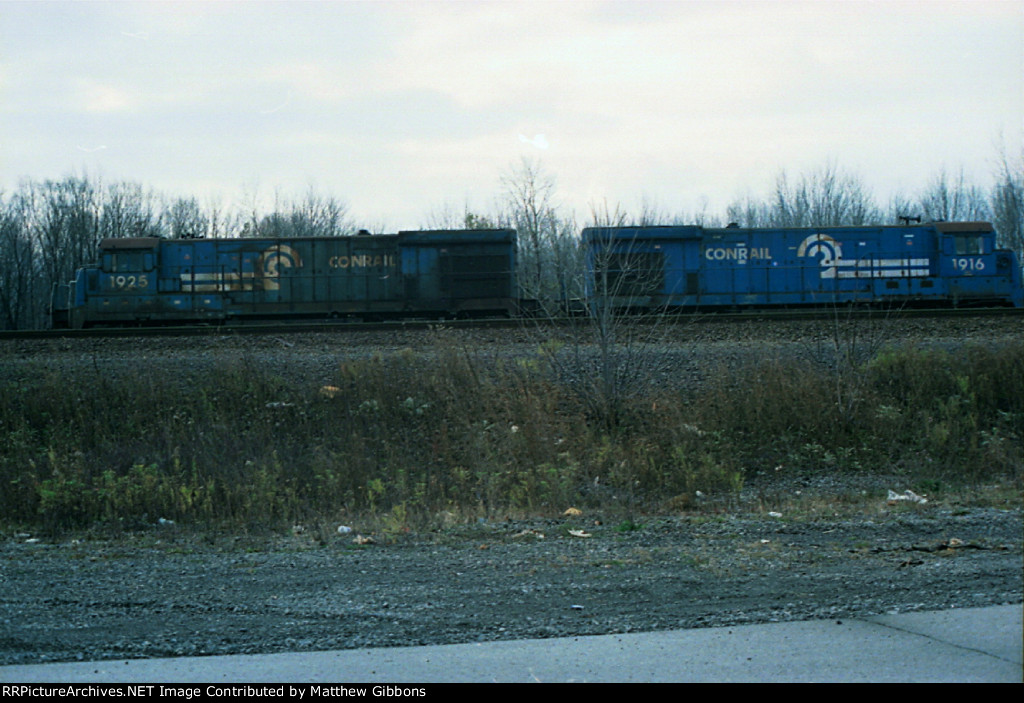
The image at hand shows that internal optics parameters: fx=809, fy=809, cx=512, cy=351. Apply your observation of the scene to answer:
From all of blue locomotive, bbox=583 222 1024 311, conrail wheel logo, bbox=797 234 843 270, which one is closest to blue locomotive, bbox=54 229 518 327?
blue locomotive, bbox=583 222 1024 311

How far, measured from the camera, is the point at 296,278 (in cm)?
2602

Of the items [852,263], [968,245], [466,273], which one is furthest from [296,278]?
[968,245]

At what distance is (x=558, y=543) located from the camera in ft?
25.6

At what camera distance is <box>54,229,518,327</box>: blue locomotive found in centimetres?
2550

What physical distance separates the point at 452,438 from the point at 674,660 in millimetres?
10450

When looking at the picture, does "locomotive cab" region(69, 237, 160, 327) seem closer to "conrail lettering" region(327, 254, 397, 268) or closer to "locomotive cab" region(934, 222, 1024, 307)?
"conrail lettering" region(327, 254, 397, 268)

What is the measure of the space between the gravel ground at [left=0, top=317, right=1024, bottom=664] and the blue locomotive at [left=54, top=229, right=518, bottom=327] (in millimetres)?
16072

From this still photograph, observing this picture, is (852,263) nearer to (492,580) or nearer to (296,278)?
(296,278)

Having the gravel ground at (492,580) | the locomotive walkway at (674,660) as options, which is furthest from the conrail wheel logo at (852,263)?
the locomotive walkway at (674,660)

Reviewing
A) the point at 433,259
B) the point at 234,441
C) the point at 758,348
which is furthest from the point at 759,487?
the point at 433,259

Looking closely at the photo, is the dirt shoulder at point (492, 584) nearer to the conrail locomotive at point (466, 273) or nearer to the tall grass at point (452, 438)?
the tall grass at point (452, 438)

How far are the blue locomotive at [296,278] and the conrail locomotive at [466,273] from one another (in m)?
0.03

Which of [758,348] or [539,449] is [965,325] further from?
[539,449]

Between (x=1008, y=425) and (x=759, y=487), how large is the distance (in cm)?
568
